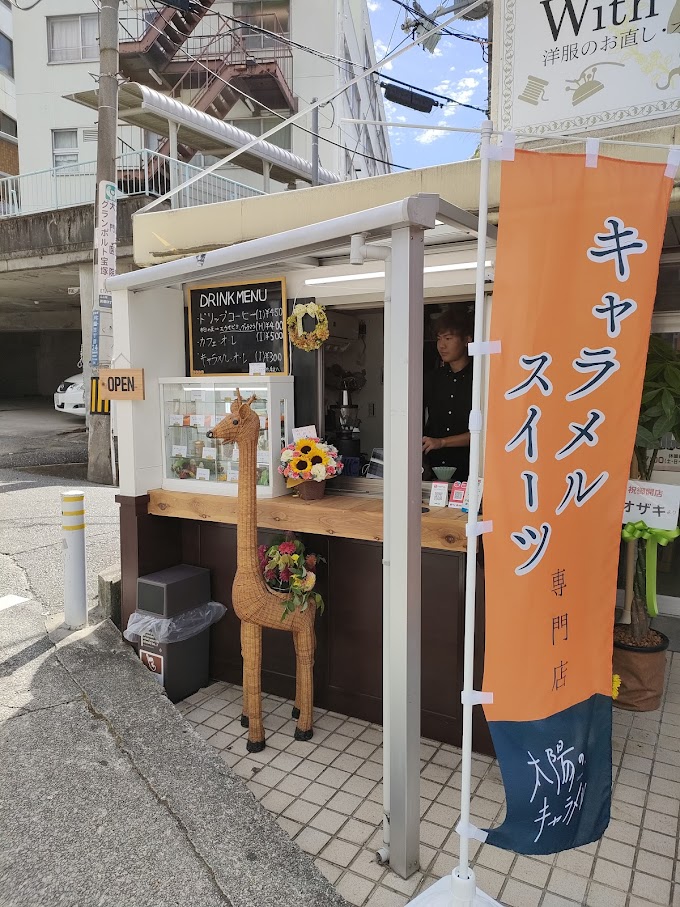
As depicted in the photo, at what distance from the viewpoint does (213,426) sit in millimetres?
4719

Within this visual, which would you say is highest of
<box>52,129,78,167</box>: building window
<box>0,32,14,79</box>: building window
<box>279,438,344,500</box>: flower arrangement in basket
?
<box>0,32,14,79</box>: building window

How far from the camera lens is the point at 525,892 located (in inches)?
111

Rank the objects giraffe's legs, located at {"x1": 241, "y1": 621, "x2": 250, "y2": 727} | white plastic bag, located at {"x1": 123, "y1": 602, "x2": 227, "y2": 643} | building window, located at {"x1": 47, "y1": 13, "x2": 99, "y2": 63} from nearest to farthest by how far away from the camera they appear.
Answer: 1. giraffe's legs, located at {"x1": 241, "y1": 621, "x2": 250, "y2": 727}
2. white plastic bag, located at {"x1": 123, "y1": 602, "x2": 227, "y2": 643}
3. building window, located at {"x1": 47, "y1": 13, "x2": 99, "y2": 63}

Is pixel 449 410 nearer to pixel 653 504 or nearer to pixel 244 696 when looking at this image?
pixel 653 504

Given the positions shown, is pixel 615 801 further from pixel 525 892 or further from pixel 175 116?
pixel 175 116

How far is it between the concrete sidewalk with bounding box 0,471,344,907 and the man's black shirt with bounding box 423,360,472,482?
259 centimetres

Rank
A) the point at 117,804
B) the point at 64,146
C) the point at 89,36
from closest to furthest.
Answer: the point at 117,804, the point at 89,36, the point at 64,146

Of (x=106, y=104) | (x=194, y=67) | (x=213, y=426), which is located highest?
(x=194, y=67)

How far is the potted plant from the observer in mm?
3918

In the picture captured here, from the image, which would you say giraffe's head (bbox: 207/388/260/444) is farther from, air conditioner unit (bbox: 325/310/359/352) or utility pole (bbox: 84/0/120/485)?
utility pole (bbox: 84/0/120/485)

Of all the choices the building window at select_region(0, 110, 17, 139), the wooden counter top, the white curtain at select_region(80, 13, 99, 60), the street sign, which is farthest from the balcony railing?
the building window at select_region(0, 110, 17, 139)

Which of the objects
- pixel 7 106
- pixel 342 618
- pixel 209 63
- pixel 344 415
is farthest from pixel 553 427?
pixel 7 106

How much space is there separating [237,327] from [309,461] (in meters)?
1.32

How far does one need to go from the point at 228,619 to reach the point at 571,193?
3.72m
